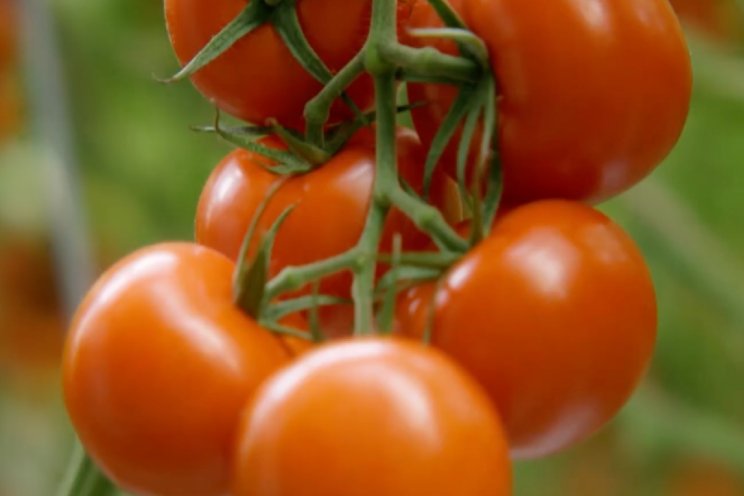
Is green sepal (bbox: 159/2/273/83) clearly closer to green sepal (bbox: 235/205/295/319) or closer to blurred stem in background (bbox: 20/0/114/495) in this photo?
green sepal (bbox: 235/205/295/319)

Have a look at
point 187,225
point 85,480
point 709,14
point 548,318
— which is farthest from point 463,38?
point 187,225

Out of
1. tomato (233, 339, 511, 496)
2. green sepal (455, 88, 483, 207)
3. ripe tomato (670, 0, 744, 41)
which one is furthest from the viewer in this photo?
ripe tomato (670, 0, 744, 41)

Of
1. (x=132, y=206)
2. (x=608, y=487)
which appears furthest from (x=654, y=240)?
(x=132, y=206)

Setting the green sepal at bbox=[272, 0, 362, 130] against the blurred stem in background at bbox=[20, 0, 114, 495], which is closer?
the green sepal at bbox=[272, 0, 362, 130]

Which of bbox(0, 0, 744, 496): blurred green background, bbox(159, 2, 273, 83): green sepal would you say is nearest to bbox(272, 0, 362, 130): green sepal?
bbox(159, 2, 273, 83): green sepal

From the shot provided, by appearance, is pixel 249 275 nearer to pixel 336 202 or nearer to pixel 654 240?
pixel 336 202

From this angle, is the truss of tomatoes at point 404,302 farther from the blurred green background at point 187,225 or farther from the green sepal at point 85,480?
the blurred green background at point 187,225

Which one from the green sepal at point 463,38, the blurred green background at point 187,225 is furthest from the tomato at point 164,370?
the blurred green background at point 187,225
